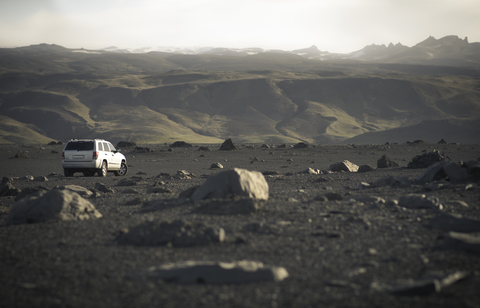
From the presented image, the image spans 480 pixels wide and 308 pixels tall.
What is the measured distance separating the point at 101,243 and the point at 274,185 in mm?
9229

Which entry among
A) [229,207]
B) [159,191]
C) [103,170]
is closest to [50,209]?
[229,207]

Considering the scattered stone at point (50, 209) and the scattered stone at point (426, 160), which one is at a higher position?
the scattered stone at point (50, 209)

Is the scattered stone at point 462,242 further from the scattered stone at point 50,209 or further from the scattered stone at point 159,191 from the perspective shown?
the scattered stone at point 159,191

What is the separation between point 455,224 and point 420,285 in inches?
114

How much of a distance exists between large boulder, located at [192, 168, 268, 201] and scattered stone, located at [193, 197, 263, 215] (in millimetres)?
493

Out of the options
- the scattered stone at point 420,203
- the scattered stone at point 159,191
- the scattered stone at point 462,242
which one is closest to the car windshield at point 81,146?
the scattered stone at point 159,191

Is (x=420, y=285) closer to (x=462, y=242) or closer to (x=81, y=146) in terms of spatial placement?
(x=462, y=242)

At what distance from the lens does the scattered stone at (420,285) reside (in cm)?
411

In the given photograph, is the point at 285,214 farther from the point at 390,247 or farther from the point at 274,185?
the point at 274,185

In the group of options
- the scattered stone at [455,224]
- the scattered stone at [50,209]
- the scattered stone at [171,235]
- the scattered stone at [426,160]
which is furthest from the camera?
the scattered stone at [426,160]

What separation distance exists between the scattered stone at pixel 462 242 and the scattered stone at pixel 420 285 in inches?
37.1

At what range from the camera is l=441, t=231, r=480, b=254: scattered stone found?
5.28 metres

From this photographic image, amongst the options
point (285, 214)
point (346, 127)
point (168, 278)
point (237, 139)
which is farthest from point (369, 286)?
point (346, 127)

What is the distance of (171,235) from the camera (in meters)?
6.13
